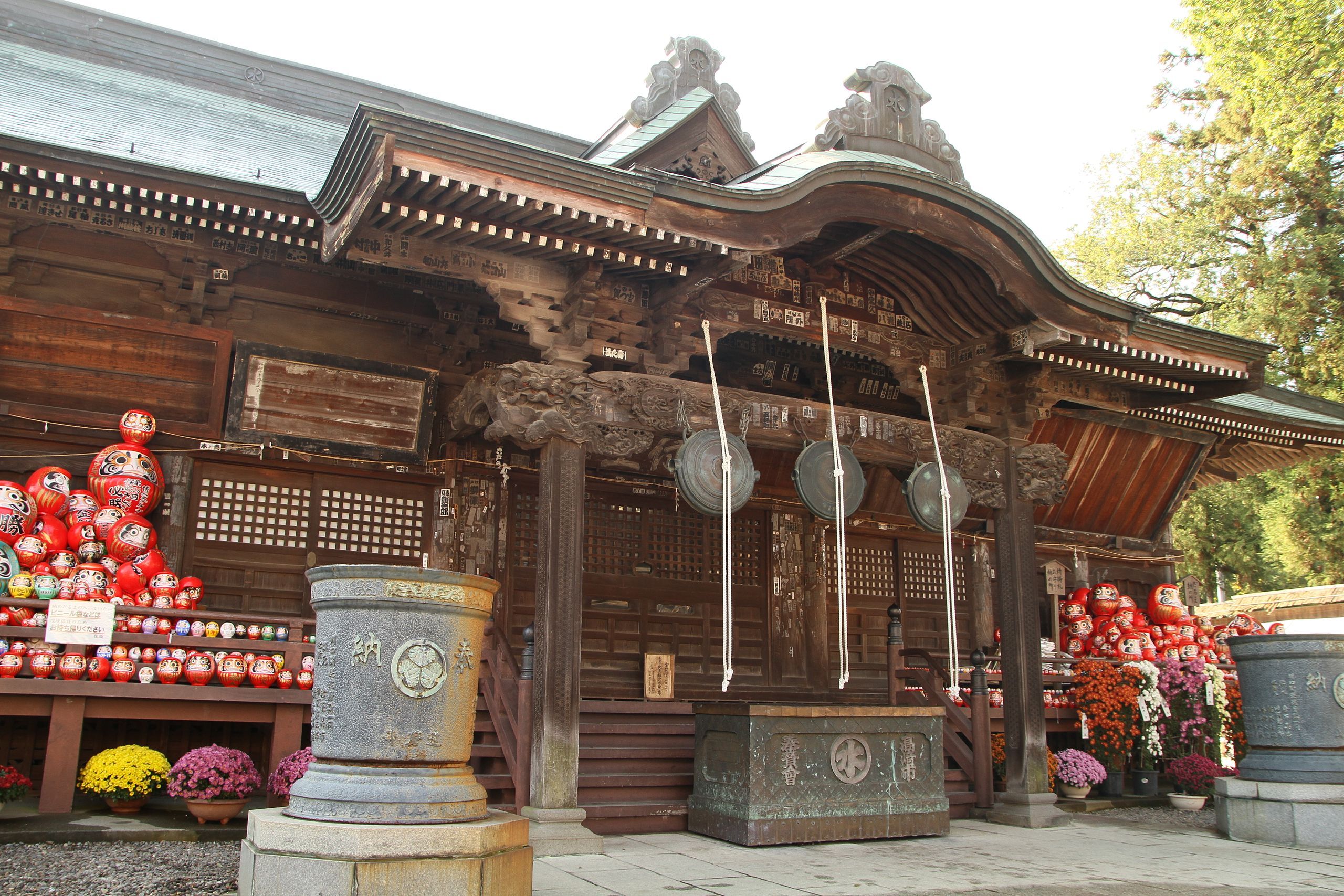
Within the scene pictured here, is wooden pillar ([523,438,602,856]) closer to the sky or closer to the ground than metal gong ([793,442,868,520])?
closer to the ground

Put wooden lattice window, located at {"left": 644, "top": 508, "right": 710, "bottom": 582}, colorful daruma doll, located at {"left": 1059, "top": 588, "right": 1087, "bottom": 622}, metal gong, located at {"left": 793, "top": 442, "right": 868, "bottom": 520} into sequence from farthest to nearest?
colorful daruma doll, located at {"left": 1059, "top": 588, "right": 1087, "bottom": 622} < wooden lattice window, located at {"left": 644, "top": 508, "right": 710, "bottom": 582} < metal gong, located at {"left": 793, "top": 442, "right": 868, "bottom": 520}

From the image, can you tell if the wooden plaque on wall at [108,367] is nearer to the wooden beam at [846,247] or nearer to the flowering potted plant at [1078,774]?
the wooden beam at [846,247]

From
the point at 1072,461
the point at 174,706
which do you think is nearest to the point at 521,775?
the point at 174,706

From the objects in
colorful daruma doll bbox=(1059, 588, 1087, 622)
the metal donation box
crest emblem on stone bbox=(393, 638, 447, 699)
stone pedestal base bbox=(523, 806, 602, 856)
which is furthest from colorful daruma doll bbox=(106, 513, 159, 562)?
colorful daruma doll bbox=(1059, 588, 1087, 622)

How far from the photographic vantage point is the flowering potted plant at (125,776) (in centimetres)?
728

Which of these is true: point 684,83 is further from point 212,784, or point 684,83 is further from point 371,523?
point 212,784

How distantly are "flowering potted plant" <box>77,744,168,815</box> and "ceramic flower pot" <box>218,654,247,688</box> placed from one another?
26.9 inches

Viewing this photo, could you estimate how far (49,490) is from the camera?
27.2ft

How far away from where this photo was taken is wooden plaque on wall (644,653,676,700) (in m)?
10.9

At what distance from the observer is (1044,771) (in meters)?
9.59

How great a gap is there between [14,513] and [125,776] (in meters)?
2.31

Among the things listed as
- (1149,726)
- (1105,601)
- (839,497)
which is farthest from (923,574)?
(839,497)

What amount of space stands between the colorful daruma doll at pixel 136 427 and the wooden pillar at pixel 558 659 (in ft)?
11.7

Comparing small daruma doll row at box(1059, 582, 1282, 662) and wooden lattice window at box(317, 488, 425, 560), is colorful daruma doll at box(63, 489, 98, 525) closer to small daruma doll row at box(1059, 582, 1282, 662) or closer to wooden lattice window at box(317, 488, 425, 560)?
wooden lattice window at box(317, 488, 425, 560)
